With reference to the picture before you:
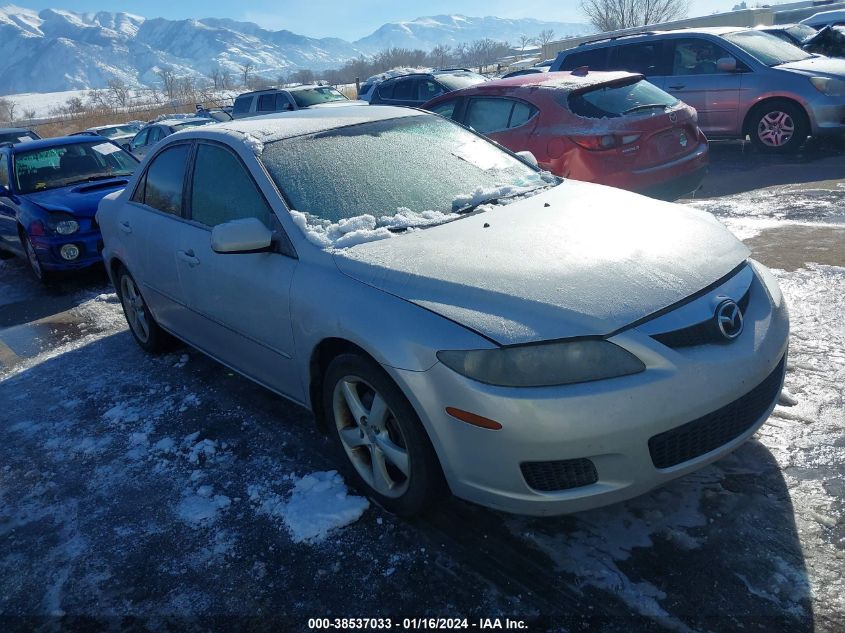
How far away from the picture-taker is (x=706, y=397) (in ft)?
7.51

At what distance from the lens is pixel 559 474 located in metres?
2.28

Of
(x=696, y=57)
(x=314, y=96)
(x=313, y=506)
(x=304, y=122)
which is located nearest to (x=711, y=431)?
(x=313, y=506)

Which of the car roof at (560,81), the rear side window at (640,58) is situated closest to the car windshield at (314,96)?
the rear side window at (640,58)

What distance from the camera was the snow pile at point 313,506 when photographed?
279cm

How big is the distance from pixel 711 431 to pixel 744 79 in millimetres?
8220

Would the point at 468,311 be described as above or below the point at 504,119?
below

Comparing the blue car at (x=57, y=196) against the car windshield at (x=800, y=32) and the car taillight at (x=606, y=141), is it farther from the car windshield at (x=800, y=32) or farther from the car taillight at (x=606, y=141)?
the car windshield at (x=800, y=32)

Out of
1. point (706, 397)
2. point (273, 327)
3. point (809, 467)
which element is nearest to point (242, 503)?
point (273, 327)

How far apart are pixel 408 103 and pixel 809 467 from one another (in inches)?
450

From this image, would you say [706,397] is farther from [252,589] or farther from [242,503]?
[242,503]

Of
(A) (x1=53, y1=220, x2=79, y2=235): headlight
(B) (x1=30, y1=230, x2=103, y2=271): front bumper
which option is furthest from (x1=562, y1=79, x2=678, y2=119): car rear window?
(A) (x1=53, y1=220, x2=79, y2=235): headlight

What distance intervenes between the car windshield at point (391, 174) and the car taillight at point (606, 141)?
82.4 inches

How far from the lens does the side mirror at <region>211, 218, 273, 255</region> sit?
9.93ft

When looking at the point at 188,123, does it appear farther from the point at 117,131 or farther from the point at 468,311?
the point at 468,311
